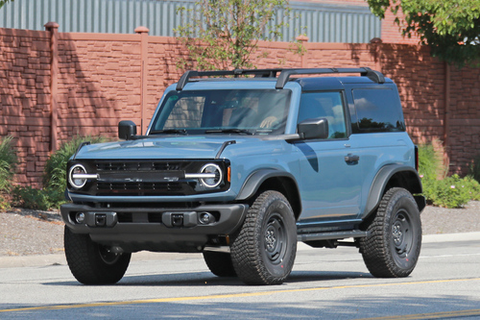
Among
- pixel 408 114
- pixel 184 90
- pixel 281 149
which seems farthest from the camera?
pixel 408 114

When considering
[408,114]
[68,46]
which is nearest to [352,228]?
[68,46]

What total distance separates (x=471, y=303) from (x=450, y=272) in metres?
3.21

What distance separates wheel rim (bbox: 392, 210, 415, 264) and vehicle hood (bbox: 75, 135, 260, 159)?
8.02ft

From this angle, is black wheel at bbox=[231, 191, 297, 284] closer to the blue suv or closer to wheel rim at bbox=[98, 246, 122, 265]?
the blue suv

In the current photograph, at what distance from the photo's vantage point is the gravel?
15.0 meters

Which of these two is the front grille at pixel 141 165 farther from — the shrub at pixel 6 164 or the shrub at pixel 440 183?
the shrub at pixel 440 183

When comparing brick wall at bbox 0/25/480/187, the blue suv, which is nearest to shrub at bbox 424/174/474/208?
brick wall at bbox 0/25/480/187

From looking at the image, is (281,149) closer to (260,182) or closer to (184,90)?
(260,182)

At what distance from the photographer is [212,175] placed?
9.59 meters

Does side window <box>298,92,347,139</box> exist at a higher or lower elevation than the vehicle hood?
higher

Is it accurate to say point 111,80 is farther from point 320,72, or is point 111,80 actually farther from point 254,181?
point 254,181

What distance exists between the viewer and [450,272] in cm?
1220

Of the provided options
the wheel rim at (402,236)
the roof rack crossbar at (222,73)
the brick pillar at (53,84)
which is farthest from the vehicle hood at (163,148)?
the brick pillar at (53,84)

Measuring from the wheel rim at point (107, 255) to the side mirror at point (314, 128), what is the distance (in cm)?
242
